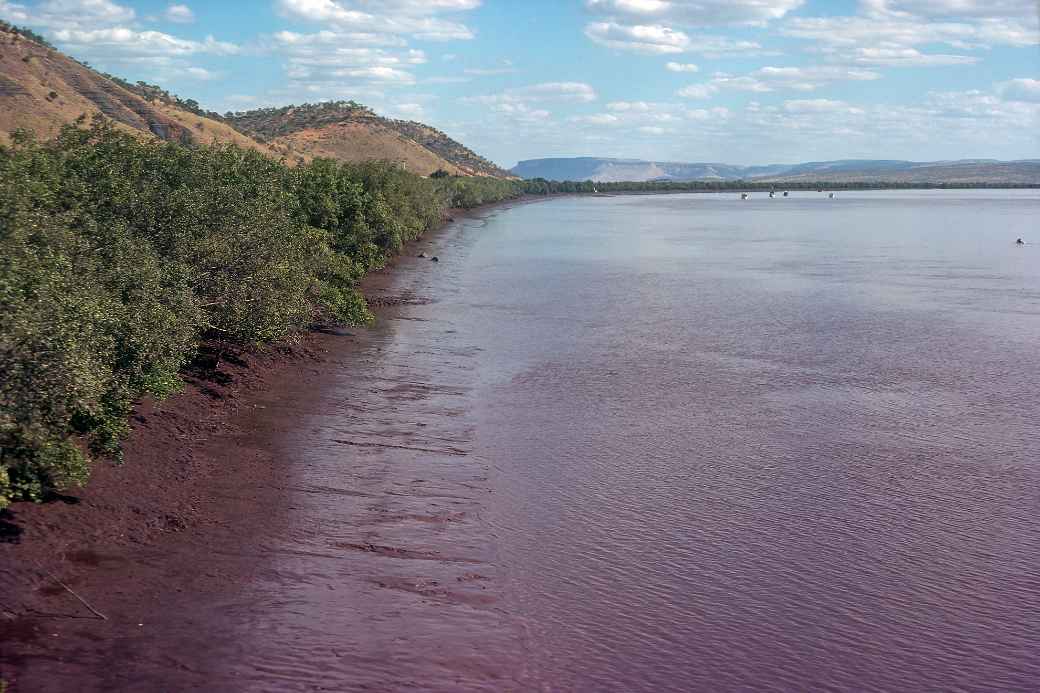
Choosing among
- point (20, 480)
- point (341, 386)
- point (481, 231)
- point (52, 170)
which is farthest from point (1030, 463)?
point (481, 231)

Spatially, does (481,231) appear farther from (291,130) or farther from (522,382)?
(291,130)

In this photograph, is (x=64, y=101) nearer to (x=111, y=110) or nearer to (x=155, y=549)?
(x=111, y=110)

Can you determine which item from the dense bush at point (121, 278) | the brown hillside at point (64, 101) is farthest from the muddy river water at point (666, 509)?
the brown hillside at point (64, 101)

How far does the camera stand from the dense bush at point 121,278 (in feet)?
49.0

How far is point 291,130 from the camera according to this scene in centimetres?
16788

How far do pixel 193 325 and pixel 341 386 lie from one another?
6743 millimetres

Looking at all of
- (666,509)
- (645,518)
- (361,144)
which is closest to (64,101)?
(666,509)

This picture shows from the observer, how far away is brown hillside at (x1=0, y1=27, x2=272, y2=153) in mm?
70875

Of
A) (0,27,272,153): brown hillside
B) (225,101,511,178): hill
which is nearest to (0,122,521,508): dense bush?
(0,27,272,153): brown hillside

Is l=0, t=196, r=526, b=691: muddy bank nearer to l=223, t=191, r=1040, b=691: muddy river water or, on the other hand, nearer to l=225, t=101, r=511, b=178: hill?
l=223, t=191, r=1040, b=691: muddy river water

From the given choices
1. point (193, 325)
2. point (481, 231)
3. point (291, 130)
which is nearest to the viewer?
point (193, 325)

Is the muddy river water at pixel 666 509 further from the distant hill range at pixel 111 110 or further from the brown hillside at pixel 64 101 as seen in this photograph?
the brown hillside at pixel 64 101

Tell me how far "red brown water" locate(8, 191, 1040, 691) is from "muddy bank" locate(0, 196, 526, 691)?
0.46 ft

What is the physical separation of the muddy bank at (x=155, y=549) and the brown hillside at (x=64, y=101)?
48.5m
